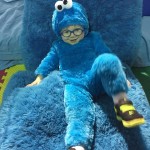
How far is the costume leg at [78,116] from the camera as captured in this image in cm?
88

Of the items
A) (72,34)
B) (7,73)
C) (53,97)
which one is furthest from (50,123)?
(7,73)

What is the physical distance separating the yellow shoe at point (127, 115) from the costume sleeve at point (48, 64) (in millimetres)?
352

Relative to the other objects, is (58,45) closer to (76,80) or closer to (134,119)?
(76,80)

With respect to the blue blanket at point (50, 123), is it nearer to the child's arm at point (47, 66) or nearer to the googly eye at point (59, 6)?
the child's arm at point (47, 66)

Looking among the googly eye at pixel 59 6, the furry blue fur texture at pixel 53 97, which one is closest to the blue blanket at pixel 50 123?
the furry blue fur texture at pixel 53 97

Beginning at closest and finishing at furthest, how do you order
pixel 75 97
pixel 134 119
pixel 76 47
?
1. pixel 134 119
2. pixel 75 97
3. pixel 76 47

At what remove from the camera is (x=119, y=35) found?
4.02ft

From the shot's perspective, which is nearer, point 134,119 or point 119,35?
point 134,119

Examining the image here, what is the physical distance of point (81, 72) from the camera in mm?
1096

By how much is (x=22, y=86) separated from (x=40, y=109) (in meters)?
0.24

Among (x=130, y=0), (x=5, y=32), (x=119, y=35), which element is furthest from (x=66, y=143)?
(x=5, y=32)

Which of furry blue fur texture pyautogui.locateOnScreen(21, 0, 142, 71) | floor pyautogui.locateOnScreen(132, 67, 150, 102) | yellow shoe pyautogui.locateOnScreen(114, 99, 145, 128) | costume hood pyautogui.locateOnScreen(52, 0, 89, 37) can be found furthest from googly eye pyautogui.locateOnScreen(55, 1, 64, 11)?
floor pyautogui.locateOnScreen(132, 67, 150, 102)

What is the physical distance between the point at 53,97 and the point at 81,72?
147 millimetres

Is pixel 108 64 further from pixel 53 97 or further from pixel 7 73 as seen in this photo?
pixel 7 73
